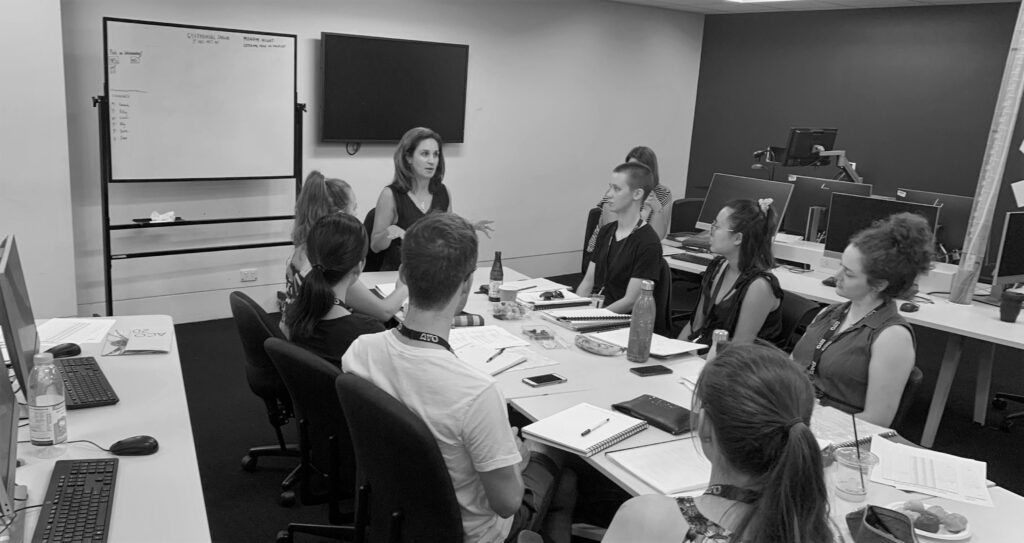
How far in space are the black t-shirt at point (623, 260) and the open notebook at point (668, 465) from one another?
1441 millimetres

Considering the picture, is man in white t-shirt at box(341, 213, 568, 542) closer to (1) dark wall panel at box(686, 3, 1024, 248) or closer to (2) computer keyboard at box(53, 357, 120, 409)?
(2) computer keyboard at box(53, 357, 120, 409)

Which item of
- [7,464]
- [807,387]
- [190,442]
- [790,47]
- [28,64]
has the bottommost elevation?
[190,442]

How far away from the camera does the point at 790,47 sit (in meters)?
7.19

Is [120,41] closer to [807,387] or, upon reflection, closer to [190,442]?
[190,442]

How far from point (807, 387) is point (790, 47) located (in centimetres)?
665

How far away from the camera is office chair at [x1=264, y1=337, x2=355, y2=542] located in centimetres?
222

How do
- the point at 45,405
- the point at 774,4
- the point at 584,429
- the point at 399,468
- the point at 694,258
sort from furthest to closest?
the point at 774,4
the point at 694,258
the point at 584,429
the point at 45,405
the point at 399,468

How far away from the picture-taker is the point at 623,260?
11.6ft

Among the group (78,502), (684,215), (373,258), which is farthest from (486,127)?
(78,502)

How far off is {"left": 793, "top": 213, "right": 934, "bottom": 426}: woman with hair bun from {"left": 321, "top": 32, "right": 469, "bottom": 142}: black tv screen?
390 centimetres

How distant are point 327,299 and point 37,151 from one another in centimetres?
279

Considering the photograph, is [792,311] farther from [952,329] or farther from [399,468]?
[399,468]

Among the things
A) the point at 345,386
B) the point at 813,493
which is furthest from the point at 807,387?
the point at 345,386

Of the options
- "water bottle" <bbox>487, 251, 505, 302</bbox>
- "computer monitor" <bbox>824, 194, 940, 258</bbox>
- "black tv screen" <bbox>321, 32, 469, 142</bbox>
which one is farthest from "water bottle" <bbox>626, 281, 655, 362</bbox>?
"black tv screen" <bbox>321, 32, 469, 142</bbox>
